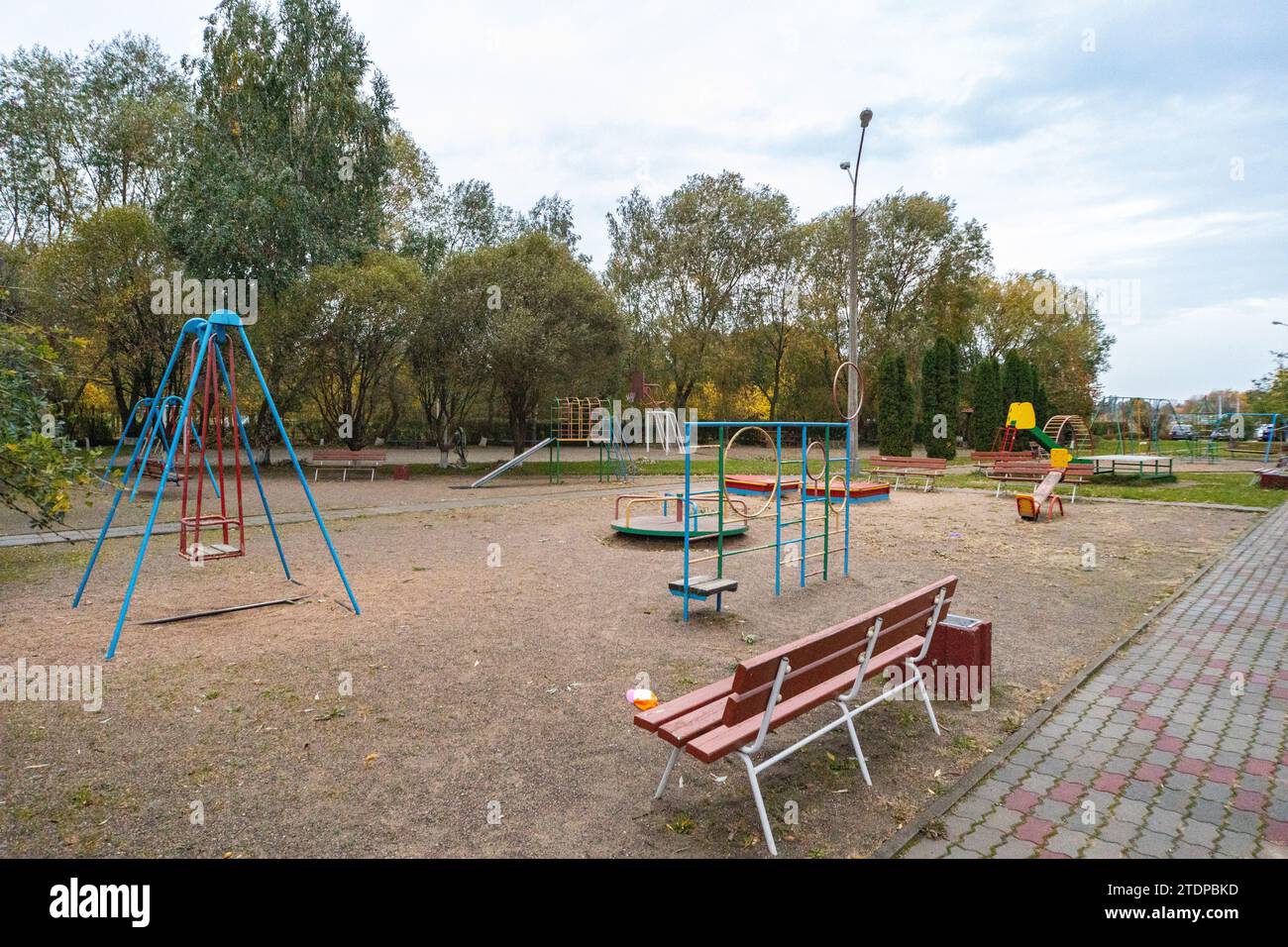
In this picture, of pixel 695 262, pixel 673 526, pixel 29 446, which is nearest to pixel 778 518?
pixel 673 526

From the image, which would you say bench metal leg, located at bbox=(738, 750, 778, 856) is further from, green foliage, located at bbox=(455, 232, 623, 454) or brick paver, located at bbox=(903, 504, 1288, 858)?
green foliage, located at bbox=(455, 232, 623, 454)

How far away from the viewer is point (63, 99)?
83.4ft

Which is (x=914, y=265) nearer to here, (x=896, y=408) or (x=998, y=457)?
(x=896, y=408)

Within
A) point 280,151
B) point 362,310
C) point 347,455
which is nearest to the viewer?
point 362,310

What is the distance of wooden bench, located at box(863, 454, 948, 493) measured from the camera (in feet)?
61.8

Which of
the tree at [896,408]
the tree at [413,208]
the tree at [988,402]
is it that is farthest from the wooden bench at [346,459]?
→ the tree at [988,402]

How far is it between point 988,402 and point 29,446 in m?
33.6

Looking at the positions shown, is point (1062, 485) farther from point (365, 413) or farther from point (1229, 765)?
point (365, 413)

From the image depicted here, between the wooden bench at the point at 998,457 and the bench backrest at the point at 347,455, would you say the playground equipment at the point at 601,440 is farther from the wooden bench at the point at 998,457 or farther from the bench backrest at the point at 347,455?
the wooden bench at the point at 998,457

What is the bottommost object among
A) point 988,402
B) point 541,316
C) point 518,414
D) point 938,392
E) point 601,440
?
point 601,440

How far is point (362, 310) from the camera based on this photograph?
2173 centimetres

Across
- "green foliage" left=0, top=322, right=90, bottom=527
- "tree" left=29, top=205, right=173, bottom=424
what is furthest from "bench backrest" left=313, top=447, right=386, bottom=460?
"green foliage" left=0, top=322, right=90, bottom=527

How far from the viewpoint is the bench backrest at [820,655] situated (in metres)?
3.08

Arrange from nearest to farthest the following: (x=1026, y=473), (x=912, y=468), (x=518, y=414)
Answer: (x=1026, y=473), (x=912, y=468), (x=518, y=414)
